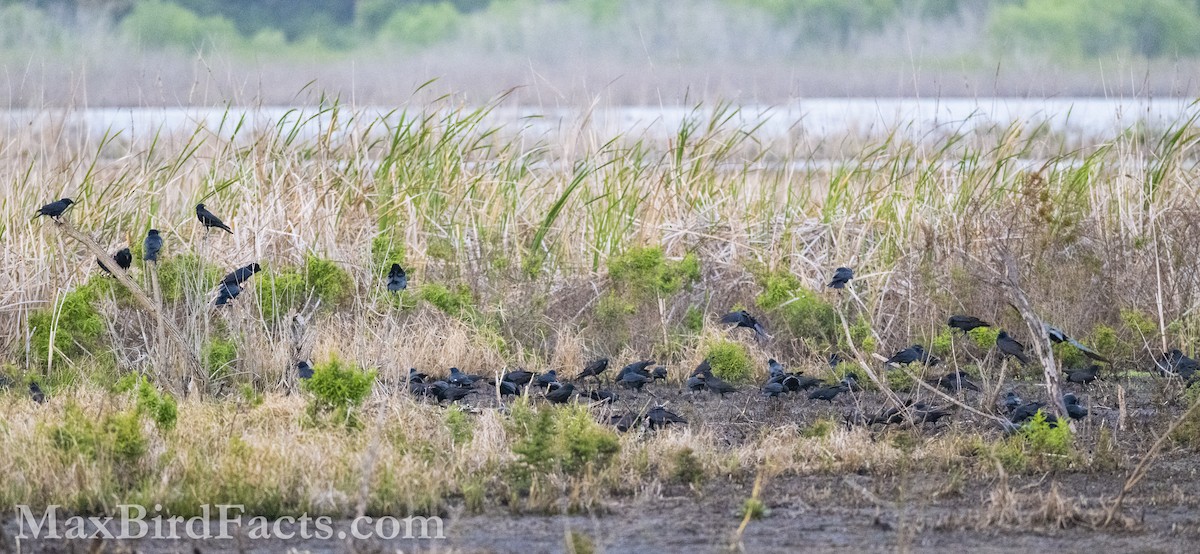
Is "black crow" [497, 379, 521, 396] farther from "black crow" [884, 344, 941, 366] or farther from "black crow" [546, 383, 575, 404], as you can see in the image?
"black crow" [884, 344, 941, 366]

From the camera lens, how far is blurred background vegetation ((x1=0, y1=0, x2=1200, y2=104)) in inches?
827

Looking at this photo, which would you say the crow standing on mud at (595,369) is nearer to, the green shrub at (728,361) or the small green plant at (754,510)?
the green shrub at (728,361)

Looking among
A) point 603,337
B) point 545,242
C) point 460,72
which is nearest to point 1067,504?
point 603,337

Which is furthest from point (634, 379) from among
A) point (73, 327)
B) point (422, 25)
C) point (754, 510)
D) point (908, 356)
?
point (422, 25)

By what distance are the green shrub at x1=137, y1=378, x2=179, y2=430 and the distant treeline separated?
1666cm

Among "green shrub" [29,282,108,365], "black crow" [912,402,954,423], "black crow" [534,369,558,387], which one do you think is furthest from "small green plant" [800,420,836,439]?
"green shrub" [29,282,108,365]

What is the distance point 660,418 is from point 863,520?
1.15 metres

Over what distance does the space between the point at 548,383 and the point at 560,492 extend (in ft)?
4.39

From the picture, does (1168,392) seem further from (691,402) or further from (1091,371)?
(691,402)

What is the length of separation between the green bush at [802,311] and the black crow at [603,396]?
1166 millimetres

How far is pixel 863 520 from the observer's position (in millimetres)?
4105

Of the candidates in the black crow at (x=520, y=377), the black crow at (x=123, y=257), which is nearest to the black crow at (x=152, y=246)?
the black crow at (x=123, y=257)

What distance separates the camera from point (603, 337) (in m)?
6.86

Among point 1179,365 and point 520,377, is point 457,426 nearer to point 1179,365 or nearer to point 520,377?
point 520,377
